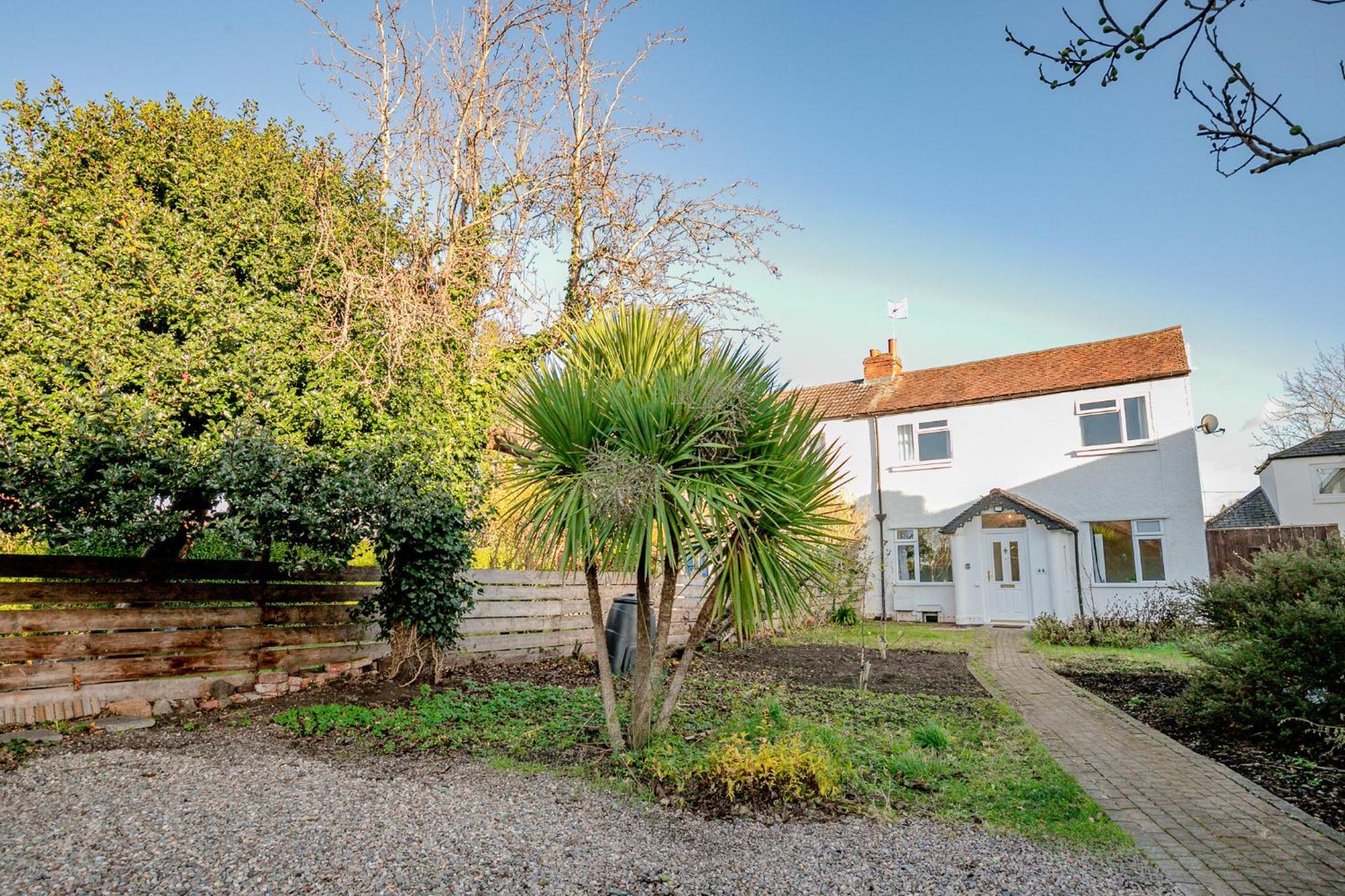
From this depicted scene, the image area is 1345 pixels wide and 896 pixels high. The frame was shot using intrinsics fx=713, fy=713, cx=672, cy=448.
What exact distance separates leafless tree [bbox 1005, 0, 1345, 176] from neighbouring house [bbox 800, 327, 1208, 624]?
13306 millimetres

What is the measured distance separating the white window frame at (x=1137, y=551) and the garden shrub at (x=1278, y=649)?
11571mm

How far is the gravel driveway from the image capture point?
3.17m

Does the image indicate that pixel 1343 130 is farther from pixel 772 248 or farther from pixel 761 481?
pixel 772 248

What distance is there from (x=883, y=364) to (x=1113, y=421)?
21.8 feet

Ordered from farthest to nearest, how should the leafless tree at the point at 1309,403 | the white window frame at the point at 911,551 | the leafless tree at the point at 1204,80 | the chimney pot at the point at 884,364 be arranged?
1. the leafless tree at the point at 1309,403
2. the chimney pot at the point at 884,364
3. the white window frame at the point at 911,551
4. the leafless tree at the point at 1204,80

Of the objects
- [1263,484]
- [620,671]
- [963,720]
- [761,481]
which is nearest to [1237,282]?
[963,720]

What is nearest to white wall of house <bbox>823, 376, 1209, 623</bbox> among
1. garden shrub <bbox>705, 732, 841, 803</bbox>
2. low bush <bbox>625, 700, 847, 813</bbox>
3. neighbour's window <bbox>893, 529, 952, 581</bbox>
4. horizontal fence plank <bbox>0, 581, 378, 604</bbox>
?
neighbour's window <bbox>893, 529, 952, 581</bbox>

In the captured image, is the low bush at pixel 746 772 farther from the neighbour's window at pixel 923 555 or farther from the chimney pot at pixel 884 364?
the chimney pot at pixel 884 364

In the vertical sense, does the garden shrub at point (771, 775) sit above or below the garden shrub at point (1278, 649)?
below

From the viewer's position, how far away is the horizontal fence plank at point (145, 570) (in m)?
6.04

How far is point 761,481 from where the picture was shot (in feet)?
15.9

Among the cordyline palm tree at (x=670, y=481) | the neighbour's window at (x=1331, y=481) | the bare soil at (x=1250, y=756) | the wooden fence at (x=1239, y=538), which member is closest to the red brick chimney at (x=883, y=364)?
the wooden fence at (x=1239, y=538)

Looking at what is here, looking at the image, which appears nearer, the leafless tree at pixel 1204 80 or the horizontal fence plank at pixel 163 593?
the leafless tree at pixel 1204 80

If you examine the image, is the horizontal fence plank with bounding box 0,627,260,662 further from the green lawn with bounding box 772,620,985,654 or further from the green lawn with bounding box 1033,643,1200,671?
the green lawn with bounding box 1033,643,1200,671
